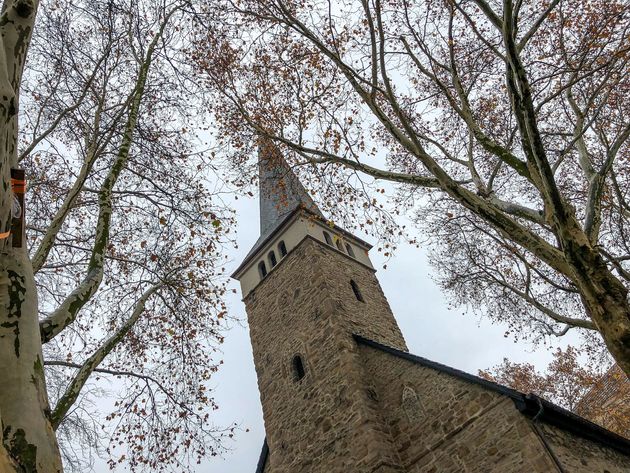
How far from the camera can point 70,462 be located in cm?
776

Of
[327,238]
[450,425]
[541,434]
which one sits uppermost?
[327,238]

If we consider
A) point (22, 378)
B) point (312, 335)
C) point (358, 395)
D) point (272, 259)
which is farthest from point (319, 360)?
point (22, 378)

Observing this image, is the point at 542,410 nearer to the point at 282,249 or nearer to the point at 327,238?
the point at 327,238

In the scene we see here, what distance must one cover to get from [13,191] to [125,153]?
375 cm

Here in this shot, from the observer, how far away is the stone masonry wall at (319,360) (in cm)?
959

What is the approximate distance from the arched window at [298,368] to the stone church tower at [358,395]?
29 mm

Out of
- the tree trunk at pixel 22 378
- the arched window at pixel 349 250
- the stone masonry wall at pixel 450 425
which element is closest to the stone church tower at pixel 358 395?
the stone masonry wall at pixel 450 425

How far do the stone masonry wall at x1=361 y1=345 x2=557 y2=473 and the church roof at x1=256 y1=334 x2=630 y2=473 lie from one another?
0.41 feet

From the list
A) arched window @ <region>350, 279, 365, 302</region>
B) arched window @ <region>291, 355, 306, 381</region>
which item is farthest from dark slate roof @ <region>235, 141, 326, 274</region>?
arched window @ <region>291, 355, 306, 381</region>

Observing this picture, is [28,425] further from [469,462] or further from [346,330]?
[346,330]

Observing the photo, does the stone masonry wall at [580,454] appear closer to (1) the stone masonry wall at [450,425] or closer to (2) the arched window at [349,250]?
(1) the stone masonry wall at [450,425]

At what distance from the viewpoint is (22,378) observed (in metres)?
2.20

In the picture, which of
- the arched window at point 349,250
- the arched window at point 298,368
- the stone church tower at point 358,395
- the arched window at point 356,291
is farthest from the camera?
the arched window at point 349,250

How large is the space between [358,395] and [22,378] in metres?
8.59
